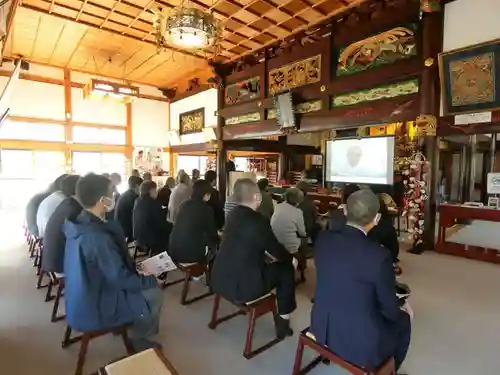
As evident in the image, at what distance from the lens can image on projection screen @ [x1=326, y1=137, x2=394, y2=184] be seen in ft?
18.5

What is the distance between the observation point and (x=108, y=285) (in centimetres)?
177

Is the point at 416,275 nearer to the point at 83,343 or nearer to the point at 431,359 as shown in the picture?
the point at 431,359

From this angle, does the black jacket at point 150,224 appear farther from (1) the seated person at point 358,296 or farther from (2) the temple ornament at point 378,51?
(2) the temple ornament at point 378,51

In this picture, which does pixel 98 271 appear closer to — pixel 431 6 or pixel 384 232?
pixel 384 232

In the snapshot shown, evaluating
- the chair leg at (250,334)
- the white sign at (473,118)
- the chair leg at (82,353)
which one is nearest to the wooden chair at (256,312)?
the chair leg at (250,334)

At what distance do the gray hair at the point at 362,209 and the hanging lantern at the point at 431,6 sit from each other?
4.11 metres

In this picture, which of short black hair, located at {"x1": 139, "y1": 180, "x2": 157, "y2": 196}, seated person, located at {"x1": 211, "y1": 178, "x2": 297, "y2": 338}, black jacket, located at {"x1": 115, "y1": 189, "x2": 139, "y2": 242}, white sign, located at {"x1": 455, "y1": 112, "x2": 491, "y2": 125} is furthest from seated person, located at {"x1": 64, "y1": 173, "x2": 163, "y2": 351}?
white sign, located at {"x1": 455, "y1": 112, "x2": 491, "y2": 125}

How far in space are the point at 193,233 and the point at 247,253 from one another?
987 millimetres

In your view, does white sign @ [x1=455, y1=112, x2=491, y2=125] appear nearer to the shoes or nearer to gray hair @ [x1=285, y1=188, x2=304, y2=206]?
gray hair @ [x1=285, y1=188, x2=304, y2=206]

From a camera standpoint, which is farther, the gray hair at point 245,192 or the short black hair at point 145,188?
the short black hair at point 145,188

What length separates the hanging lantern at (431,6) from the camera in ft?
13.8

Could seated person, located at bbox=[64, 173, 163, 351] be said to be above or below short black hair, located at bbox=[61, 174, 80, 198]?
below

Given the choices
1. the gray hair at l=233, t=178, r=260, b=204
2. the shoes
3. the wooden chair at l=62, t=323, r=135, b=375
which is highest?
the gray hair at l=233, t=178, r=260, b=204

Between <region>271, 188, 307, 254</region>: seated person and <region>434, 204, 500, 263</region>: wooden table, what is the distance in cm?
272
